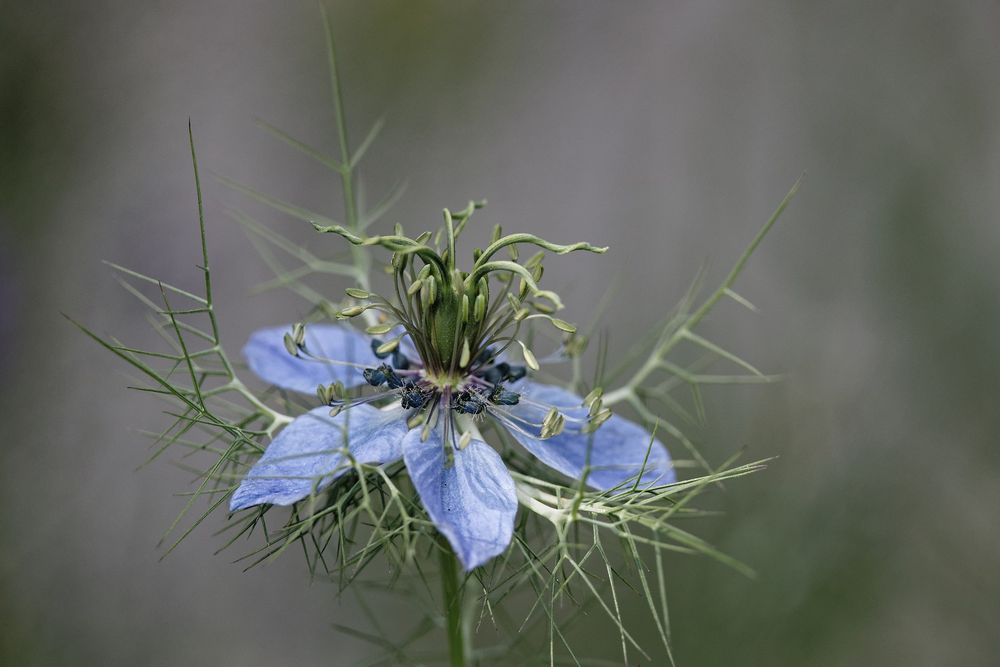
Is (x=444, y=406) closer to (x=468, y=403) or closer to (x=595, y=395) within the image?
(x=468, y=403)

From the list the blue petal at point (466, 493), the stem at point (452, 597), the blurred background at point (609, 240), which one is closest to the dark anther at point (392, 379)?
the blue petal at point (466, 493)

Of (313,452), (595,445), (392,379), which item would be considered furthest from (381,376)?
(595,445)

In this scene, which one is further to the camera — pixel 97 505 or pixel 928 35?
pixel 928 35

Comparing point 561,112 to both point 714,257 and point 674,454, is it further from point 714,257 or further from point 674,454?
point 674,454

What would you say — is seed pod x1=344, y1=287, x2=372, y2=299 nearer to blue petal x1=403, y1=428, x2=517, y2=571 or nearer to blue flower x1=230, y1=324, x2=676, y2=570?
blue flower x1=230, y1=324, x2=676, y2=570

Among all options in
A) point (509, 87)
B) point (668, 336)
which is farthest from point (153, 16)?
point (668, 336)

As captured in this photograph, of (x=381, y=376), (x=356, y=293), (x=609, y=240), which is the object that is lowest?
(x=381, y=376)

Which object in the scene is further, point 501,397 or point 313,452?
point 501,397
